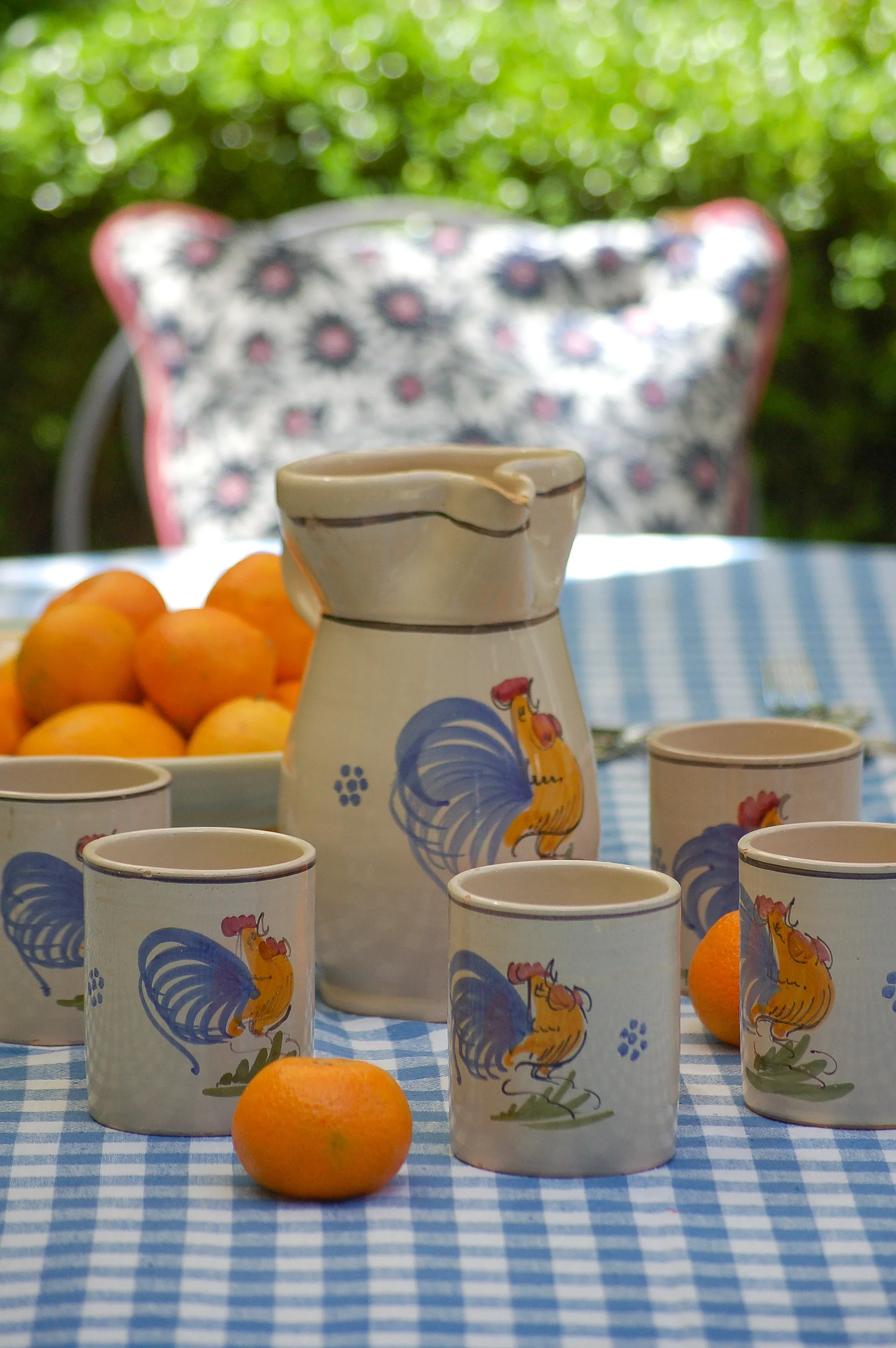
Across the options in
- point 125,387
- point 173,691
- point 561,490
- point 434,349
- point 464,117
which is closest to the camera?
point 561,490

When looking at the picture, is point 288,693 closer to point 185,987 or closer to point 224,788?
point 224,788

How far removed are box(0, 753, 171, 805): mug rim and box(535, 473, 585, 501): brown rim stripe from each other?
20 centimetres

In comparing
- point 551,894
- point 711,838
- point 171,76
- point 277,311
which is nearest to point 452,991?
point 551,894

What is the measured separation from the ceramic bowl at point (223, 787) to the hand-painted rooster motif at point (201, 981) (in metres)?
0.20

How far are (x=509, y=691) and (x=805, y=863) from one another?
Answer: 16 centimetres

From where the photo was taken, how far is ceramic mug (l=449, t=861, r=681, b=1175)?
0.52 m

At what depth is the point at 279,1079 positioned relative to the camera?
0.52 metres

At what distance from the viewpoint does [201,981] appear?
557 millimetres

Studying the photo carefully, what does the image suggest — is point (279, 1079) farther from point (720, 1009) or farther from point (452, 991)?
point (720, 1009)

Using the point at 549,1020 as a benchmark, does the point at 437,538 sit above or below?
above

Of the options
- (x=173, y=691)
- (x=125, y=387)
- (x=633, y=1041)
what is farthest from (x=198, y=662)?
(x=125, y=387)

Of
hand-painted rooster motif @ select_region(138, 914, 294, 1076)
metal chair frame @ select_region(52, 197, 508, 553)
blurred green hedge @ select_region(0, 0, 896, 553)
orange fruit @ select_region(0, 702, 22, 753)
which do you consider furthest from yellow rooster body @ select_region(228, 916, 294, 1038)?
blurred green hedge @ select_region(0, 0, 896, 553)

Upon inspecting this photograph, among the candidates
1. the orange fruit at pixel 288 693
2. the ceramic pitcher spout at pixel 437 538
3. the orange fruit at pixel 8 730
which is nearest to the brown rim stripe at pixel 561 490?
the ceramic pitcher spout at pixel 437 538

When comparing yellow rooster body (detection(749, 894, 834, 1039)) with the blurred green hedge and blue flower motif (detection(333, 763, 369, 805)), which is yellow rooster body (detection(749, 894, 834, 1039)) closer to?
blue flower motif (detection(333, 763, 369, 805))
